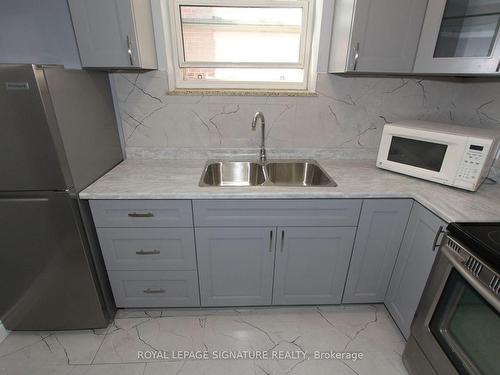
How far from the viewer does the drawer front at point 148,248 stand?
1.46m

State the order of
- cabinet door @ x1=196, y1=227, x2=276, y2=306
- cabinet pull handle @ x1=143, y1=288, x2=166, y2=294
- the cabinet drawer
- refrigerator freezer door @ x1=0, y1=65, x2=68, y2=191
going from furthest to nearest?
1. cabinet pull handle @ x1=143, y1=288, x2=166, y2=294
2. cabinet door @ x1=196, y1=227, x2=276, y2=306
3. the cabinet drawer
4. refrigerator freezer door @ x1=0, y1=65, x2=68, y2=191

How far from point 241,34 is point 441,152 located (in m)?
1.46

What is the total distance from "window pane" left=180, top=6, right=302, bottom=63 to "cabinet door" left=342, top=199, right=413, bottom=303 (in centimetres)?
121

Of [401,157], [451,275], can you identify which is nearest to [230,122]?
[401,157]

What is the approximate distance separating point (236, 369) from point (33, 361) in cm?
114

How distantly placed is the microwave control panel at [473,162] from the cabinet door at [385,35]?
1.84 feet

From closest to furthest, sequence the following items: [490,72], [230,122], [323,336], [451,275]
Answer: [451,275]
[490,72]
[323,336]
[230,122]

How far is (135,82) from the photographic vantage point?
5.74ft

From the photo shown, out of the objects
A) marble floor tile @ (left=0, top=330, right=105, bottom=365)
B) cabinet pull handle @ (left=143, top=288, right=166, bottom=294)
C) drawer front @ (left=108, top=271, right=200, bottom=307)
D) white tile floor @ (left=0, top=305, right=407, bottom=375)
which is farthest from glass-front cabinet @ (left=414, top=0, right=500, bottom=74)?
marble floor tile @ (left=0, top=330, right=105, bottom=365)

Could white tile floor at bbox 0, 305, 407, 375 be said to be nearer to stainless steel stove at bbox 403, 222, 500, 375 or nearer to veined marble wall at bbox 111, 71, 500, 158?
stainless steel stove at bbox 403, 222, 500, 375

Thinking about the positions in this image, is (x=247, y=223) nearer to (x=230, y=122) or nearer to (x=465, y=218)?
(x=230, y=122)

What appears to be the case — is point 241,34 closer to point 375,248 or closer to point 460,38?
point 460,38

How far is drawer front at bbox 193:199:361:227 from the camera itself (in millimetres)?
1416

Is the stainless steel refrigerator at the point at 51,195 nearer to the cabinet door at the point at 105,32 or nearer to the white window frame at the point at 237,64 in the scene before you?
the cabinet door at the point at 105,32
